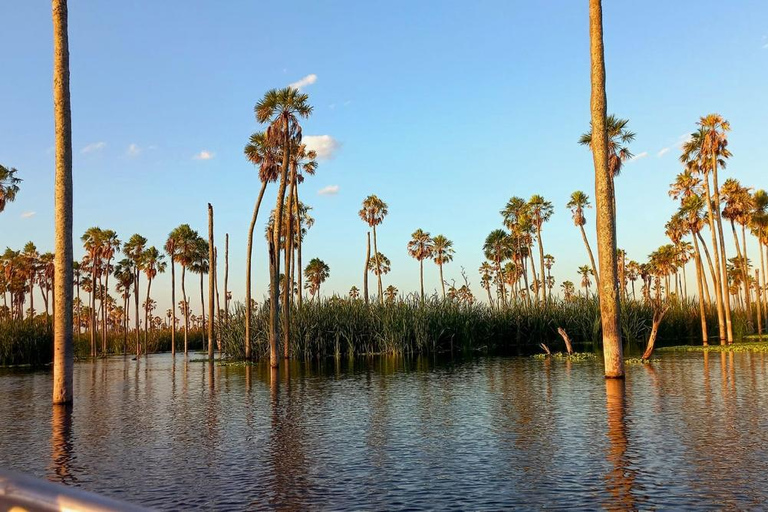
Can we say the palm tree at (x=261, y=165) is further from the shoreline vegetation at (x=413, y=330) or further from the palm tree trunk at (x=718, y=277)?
the palm tree trunk at (x=718, y=277)

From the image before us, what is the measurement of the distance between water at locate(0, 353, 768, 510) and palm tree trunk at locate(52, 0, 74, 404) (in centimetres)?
104

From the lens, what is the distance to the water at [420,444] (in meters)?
7.08

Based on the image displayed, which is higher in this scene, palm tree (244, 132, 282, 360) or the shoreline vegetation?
palm tree (244, 132, 282, 360)

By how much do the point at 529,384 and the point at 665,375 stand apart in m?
4.18

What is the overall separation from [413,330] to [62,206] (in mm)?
22654

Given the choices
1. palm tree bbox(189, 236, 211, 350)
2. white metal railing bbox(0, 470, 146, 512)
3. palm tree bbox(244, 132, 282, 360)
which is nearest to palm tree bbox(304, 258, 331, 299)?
palm tree bbox(189, 236, 211, 350)

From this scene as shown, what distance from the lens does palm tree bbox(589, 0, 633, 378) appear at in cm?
1739

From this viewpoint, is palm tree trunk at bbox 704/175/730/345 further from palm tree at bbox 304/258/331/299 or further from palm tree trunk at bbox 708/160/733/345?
palm tree at bbox 304/258/331/299

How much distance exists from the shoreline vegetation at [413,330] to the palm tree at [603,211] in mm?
12397

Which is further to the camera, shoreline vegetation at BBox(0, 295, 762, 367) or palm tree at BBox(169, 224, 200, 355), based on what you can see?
palm tree at BBox(169, 224, 200, 355)

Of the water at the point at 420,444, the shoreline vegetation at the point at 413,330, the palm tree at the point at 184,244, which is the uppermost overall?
the palm tree at the point at 184,244

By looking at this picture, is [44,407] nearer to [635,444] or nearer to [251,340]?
[635,444]

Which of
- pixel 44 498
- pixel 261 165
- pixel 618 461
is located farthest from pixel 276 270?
→ pixel 44 498

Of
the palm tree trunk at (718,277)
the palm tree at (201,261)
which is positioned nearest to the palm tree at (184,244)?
the palm tree at (201,261)
